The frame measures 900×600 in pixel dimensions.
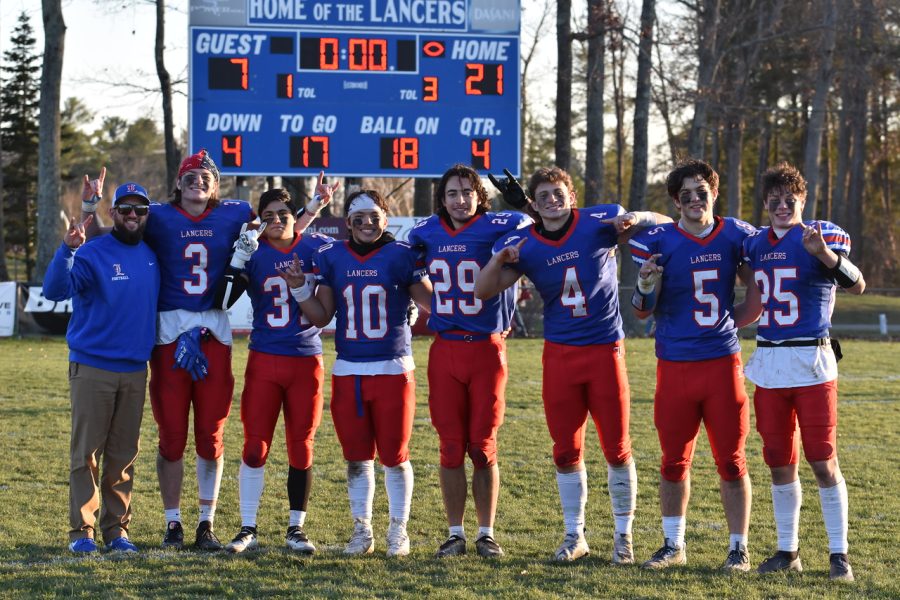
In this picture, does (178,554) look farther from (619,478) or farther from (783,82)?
→ (783,82)

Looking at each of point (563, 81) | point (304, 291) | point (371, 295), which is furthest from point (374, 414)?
point (563, 81)

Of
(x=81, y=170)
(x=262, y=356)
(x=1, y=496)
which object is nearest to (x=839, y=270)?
(x=262, y=356)

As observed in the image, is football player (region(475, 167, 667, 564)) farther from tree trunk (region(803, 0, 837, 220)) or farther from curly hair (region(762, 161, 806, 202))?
tree trunk (region(803, 0, 837, 220))

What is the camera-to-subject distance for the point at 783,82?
3650 centimetres

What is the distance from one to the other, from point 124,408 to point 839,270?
3435mm

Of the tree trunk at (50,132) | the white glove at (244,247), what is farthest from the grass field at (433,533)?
the tree trunk at (50,132)

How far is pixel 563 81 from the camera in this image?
2244 cm

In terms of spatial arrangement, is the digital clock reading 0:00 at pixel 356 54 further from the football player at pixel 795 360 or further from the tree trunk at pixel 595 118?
the football player at pixel 795 360

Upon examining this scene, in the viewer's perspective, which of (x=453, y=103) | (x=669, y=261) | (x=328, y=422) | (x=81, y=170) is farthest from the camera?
(x=81, y=170)

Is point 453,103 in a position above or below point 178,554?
above

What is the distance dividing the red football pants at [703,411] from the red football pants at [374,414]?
48.6 inches

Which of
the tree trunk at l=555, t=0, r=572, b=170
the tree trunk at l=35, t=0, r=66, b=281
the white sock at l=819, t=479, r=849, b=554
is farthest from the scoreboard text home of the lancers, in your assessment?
the white sock at l=819, t=479, r=849, b=554

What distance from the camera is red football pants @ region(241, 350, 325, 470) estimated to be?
5.39 m

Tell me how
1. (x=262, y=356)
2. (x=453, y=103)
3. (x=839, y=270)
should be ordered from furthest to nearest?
(x=453, y=103), (x=262, y=356), (x=839, y=270)
